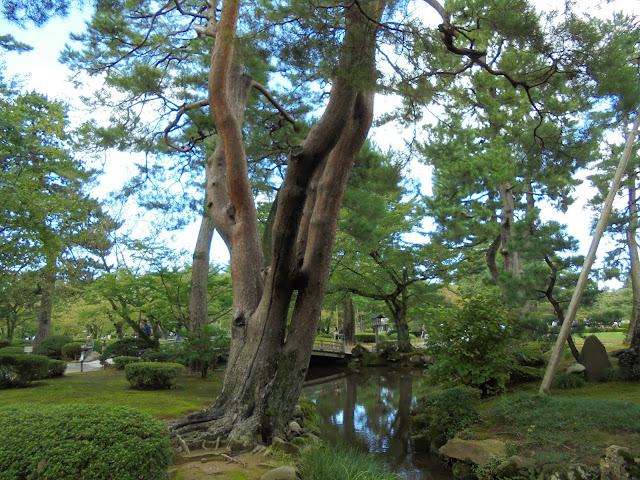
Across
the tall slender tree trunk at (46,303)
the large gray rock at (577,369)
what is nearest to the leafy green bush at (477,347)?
the large gray rock at (577,369)

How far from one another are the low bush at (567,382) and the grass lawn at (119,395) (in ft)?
19.8

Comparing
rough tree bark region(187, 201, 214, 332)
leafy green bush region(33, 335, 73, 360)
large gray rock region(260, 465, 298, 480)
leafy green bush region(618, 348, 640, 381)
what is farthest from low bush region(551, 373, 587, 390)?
leafy green bush region(33, 335, 73, 360)

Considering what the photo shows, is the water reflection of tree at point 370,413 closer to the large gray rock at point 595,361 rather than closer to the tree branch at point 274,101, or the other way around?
the large gray rock at point 595,361

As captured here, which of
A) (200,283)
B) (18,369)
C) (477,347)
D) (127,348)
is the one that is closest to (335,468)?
(477,347)

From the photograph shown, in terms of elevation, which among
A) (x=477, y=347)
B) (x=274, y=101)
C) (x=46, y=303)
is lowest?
(x=477, y=347)

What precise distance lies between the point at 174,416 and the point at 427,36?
5.80 m

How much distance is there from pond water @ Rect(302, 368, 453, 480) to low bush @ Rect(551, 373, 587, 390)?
8.98ft

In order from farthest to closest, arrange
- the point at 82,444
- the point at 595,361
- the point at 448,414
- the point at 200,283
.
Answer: the point at 200,283 < the point at 595,361 < the point at 448,414 < the point at 82,444

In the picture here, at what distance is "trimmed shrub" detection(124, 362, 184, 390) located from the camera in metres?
7.97

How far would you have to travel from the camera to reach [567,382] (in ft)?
23.6

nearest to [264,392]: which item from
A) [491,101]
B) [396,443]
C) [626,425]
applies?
[396,443]

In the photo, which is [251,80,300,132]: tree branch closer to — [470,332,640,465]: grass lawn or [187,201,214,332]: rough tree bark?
[187,201,214,332]: rough tree bark

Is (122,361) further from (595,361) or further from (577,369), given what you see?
(595,361)

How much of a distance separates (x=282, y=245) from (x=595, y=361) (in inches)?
260
